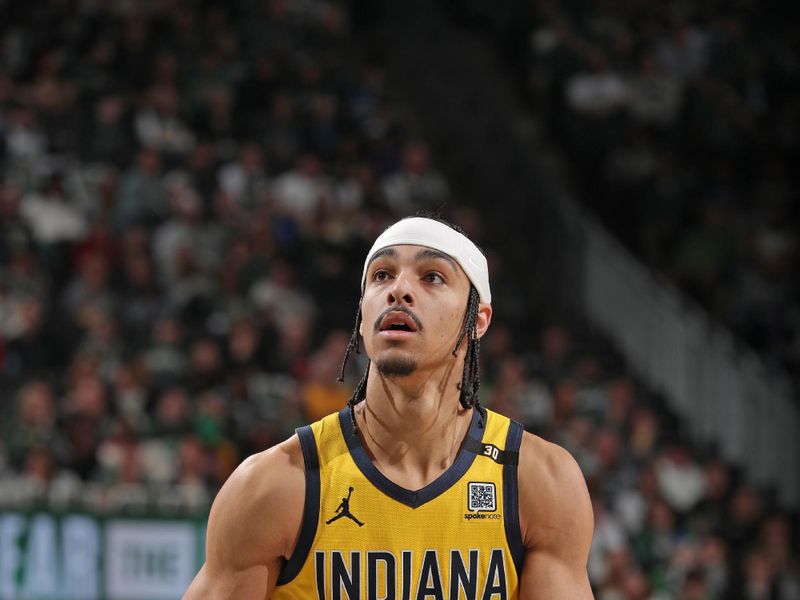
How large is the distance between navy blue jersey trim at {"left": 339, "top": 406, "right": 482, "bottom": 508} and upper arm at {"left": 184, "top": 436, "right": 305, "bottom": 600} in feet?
0.63

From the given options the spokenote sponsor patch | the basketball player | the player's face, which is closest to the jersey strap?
the basketball player

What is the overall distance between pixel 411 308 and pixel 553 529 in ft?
2.55

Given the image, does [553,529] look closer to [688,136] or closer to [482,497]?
[482,497]

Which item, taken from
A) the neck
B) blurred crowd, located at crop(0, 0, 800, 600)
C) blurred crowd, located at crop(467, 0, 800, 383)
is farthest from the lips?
blurred crowd, located at crop(467, 0, 800, 383)

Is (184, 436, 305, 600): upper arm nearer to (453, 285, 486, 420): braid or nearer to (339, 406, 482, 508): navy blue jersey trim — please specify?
(339, 406, 482, 508): navy blue jersey trim

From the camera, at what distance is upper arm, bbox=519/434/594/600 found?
4.52m

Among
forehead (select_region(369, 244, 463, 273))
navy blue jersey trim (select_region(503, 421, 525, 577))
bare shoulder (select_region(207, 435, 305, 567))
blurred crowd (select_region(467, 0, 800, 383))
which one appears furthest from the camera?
blurred crowd (select_region(467, 0, 800, 383))

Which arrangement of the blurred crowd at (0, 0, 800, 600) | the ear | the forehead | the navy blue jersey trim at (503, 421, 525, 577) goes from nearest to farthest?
1. the navy blue jersey trim at (503, 421, 525, 577)
2. the forehead
3. the ear
4. the blurred crowd at (0, 0, 800, 600)

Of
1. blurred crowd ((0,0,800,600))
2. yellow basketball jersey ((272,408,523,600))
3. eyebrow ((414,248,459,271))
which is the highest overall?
blurred crowd ((0,0,800,600))

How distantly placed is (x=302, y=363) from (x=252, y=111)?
4.05 m

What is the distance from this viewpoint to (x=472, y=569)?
4465 millimetres

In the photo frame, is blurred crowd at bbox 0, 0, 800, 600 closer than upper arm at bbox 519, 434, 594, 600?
No

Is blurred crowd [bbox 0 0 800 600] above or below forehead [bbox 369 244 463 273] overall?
above

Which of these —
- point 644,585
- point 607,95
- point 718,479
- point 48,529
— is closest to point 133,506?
point 48,529
